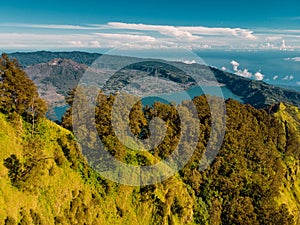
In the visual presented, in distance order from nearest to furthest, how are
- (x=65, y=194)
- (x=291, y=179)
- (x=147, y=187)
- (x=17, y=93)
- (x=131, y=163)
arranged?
(x=65, y=194), (x=17, y=93), (x=147, y=187), (x=131, y=163), (x=291, y=179)

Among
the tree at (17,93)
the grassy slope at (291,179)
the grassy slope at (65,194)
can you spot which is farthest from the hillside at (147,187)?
the tree at (17,93)

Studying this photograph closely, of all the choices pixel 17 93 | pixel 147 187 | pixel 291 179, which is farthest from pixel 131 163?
pixel 291 179

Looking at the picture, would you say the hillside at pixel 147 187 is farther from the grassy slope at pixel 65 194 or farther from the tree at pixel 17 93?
the tree at pixel 17 93

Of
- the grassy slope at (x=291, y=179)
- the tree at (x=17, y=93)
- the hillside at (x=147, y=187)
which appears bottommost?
the grassy slope at (x=291, y=179)

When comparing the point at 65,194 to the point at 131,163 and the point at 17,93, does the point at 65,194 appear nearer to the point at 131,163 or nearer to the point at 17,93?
the point at 131,163

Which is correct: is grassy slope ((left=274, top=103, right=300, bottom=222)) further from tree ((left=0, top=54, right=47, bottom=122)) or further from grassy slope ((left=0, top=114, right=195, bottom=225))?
tree ((left=0, top=54, right=47, bottom=122))

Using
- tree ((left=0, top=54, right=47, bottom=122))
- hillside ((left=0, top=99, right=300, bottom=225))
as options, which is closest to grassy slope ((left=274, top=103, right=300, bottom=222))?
hillside ((left=0, top=99, right=300, bottom=225))

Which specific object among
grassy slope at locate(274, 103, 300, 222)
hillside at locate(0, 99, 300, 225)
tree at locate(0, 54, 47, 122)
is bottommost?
grassy slope at locate(274, 103, 300, 222)

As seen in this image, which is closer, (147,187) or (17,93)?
(17,93)

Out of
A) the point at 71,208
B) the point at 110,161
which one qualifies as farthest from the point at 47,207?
the point at 110,161
